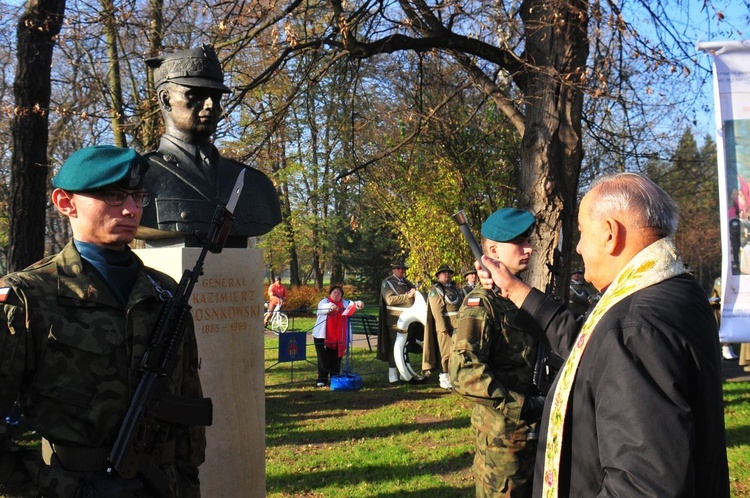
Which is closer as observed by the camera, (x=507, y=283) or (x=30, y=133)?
(x=507, y=283)

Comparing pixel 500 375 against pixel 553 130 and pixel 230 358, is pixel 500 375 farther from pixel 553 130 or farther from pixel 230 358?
pixel 553 130

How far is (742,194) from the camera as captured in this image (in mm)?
5152

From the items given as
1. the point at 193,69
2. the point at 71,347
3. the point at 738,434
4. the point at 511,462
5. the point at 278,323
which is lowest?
the point at 738,434

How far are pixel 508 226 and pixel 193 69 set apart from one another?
7.27ft

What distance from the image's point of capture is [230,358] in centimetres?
417

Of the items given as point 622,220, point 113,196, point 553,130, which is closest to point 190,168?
point 113,196

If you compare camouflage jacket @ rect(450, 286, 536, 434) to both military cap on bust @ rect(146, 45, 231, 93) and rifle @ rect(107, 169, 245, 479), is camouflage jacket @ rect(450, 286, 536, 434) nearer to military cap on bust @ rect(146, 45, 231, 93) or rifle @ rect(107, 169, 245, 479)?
rifle @ rect(107, 169, 245, 479)

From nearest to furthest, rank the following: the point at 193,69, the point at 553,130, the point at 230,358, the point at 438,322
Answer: the point at 230,358 < the point at 193,69 < the point at 553,130 < the point at 438,322

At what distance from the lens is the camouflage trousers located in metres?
3.52

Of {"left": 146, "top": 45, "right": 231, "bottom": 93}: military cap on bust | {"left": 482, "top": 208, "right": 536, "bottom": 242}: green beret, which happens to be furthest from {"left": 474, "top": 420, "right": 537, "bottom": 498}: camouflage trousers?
{"left": 146, "top": 45, "right": 231, "bottom": 93}: military cap on bust

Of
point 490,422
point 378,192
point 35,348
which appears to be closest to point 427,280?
point 378,192

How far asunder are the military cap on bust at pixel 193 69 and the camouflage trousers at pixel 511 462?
2.69m

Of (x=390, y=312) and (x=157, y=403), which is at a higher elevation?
(x=157, y=403)

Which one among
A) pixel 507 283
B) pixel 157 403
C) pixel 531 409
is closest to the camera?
pixel 157 403
